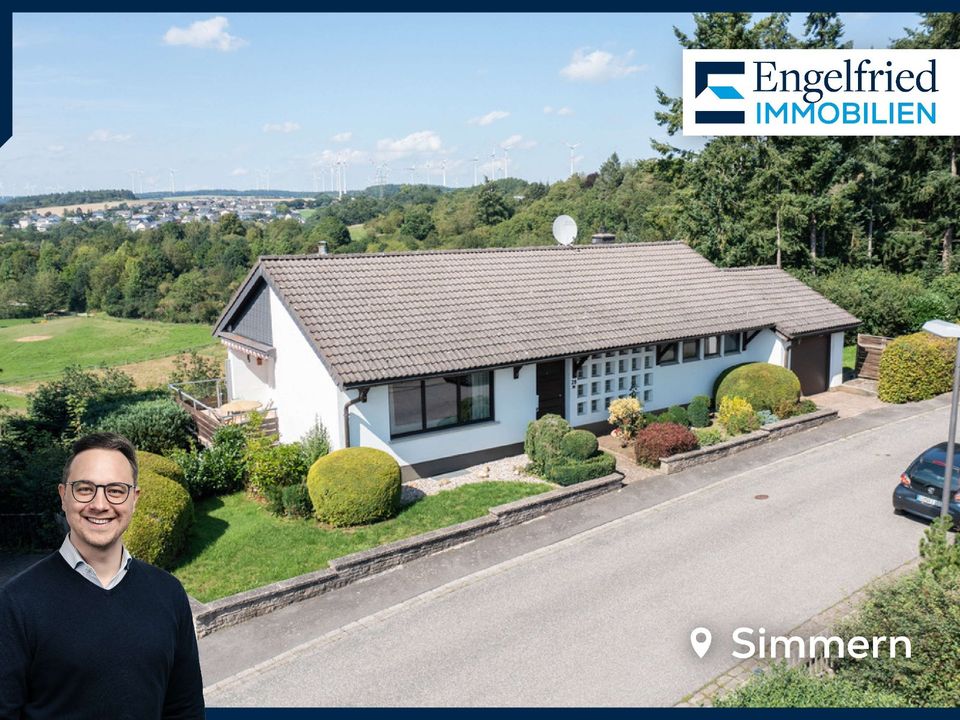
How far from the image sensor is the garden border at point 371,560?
11.9 meters

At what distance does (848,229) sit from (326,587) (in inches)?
1428

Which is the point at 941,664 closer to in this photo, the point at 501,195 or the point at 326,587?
the point at 326,587

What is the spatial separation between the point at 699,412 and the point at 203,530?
13.1m

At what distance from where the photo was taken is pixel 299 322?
17.7 m

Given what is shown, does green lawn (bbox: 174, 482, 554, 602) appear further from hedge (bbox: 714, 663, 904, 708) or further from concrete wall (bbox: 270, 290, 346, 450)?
hedge (bbox: 714, 663, 904, 708)

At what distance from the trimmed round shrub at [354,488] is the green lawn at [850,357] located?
19786 mm

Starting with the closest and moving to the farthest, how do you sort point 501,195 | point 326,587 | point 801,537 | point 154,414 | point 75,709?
point 75,709
point 326,587
point 801,537
point 154,414
point 501,195

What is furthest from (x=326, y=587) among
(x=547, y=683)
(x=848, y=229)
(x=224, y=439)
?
(x=848, y=229)

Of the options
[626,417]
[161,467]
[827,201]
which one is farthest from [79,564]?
[827,201]

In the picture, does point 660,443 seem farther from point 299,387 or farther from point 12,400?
point 12,400

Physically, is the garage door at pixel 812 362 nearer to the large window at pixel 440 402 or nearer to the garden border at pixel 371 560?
the garden border at pixel 371 560

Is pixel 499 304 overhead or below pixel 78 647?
overhead

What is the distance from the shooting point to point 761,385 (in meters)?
22.0

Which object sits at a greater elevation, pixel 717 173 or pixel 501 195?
pixel 501 195
